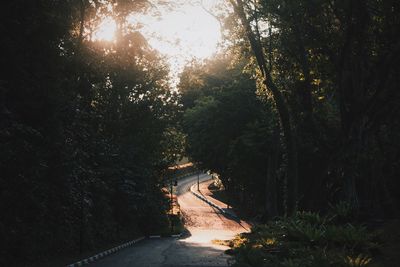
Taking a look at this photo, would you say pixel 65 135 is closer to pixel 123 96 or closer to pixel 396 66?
pixel 396 66

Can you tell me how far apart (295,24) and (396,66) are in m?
3.70

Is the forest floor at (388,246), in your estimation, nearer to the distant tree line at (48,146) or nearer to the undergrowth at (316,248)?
the undergrowth at (316,248)

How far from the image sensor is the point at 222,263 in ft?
50.8

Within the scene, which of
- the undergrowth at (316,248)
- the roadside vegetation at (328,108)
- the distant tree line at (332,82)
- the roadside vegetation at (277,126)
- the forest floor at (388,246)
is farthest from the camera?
Answer: the distant tree line at (332,82)

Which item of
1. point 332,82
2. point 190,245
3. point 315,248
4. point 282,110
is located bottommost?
point 190,245

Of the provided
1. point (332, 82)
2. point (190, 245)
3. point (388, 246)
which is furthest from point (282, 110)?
point (190, 245)

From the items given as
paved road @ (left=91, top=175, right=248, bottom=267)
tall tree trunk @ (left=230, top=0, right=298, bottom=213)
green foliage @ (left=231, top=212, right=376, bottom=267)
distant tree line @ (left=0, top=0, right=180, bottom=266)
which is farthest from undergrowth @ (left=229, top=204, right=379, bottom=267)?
distant tree line @ (left=0, top=0, right=180, bottom=266)

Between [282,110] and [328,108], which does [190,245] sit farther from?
[282,110]

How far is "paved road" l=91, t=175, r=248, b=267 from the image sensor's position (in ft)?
53.2

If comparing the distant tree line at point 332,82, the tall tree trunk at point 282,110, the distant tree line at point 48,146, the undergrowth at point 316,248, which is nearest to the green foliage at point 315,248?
the undergrowth at point 316,248

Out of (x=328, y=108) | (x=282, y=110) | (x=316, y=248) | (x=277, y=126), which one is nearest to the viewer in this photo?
(x=316, y=248)

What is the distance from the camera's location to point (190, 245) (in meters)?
25.7

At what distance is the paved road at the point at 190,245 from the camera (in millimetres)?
16203

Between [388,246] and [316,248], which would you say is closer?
[388,246]
